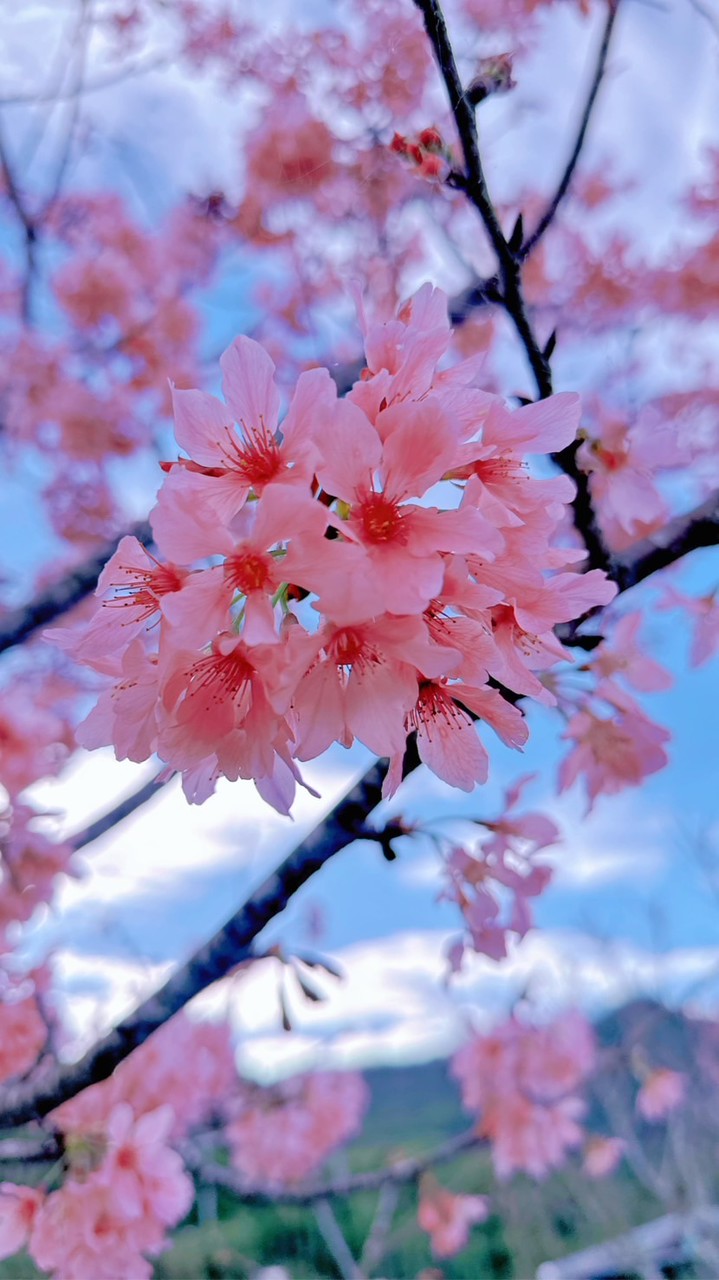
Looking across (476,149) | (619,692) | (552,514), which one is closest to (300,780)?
(552,514)

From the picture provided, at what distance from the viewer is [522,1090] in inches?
221

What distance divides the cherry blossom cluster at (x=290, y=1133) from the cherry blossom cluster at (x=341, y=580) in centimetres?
674

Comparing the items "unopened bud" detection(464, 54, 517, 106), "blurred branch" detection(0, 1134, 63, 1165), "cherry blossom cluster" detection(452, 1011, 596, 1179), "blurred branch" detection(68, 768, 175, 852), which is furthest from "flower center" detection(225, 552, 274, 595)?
"cherry blossom cluster" detection(452, 1011, 596, 1179)

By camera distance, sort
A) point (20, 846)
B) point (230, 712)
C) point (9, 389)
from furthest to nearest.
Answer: point (9, 389) < point (20, 846) < point (230, 712)

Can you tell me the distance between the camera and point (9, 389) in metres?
5.15

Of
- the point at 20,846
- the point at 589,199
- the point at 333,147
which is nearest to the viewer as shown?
the point at 20,846

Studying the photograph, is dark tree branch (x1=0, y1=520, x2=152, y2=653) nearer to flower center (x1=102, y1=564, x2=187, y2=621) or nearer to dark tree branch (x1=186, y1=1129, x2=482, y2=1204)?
flower center (x1=102, y1=564, x2=187, y2=621)

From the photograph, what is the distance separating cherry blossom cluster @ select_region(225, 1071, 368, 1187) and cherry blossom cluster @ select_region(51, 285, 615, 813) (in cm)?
674

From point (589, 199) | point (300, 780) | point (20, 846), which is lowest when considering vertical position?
point (20, 846)

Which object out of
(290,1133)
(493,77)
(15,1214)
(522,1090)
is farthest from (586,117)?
(290,1133)

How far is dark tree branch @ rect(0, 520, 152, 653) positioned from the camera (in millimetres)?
2857

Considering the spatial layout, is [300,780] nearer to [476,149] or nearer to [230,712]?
[230,712]

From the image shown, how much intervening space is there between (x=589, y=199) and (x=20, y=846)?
6.92m

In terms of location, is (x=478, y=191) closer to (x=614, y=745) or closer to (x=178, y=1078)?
(x=614, y=745)
